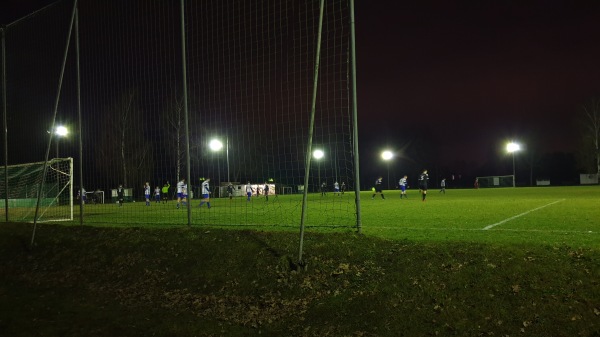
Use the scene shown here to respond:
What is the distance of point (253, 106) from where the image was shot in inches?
426

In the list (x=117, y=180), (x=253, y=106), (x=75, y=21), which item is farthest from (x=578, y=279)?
(x=117, y=180)

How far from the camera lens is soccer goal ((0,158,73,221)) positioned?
18125 millimetres

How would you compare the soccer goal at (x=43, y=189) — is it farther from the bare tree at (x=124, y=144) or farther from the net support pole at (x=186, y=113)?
the net support pole at (x=186, y=113)

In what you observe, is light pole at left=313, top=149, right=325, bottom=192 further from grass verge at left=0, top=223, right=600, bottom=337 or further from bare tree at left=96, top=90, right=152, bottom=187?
bare tree at left=96, top=90, right=152, bottom=187

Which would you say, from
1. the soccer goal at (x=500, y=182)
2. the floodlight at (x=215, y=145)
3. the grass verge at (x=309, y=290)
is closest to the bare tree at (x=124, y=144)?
the floodlight at (x=215, y=145)

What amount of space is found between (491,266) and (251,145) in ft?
25.3

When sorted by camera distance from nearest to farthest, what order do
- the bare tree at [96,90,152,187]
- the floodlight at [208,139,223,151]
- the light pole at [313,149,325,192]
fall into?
the light pole at [313,149,325,192], the floodlight at [208,139,223,151], the bare tree at [96,90,152,187]

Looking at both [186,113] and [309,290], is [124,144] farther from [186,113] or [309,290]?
[309,290]

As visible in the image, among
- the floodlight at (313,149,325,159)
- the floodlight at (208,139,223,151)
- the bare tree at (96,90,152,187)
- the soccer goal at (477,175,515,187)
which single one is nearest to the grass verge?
the floodlight at (313,149,325,159)

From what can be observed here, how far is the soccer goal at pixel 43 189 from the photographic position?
1812 centimetres

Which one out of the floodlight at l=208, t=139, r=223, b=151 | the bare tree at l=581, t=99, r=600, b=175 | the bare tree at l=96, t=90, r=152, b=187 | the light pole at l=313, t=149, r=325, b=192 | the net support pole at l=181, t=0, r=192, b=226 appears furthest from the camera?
the bare tree at l=581, t=99, r=600, b=175

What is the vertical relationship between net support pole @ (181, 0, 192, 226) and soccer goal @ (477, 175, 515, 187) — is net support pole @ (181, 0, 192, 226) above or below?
above

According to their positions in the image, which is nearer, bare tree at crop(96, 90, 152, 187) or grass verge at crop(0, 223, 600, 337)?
grass verge at crop(0, 223, 600, 337)

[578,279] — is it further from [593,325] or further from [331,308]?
[331,308]
